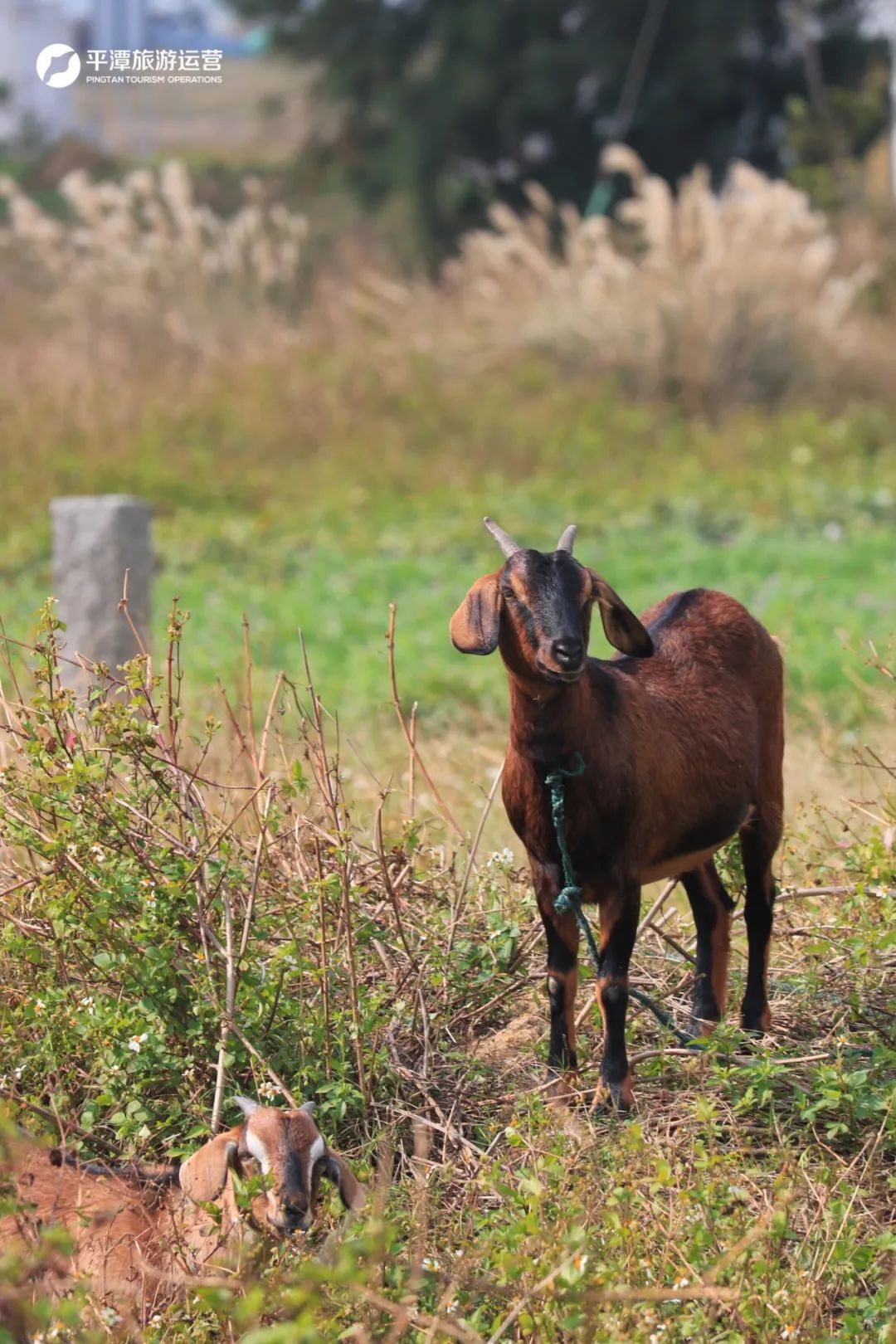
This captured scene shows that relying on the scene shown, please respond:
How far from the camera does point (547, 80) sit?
21844 millimetres

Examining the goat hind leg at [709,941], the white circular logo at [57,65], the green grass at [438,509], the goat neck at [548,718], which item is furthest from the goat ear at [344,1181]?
the white circular logo at [57,65]

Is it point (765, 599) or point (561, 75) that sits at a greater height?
point (561, 75)

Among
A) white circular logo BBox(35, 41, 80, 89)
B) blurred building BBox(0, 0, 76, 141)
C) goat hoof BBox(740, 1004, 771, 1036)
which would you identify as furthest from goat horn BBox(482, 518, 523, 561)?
blurred building BBox(0, 0, 76, 141)

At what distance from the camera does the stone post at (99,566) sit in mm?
7324

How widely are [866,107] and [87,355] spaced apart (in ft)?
36.5

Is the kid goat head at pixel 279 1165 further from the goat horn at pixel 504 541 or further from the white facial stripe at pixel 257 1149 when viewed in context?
the goat horn at pixel 504 541

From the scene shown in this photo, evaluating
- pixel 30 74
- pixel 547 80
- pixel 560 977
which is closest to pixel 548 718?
pixel 560 977

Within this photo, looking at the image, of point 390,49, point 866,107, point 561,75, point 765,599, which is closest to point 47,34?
point 390,49

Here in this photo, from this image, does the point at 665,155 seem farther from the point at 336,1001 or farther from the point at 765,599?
the point at 336,1001

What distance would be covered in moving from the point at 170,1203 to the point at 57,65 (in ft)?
20.0

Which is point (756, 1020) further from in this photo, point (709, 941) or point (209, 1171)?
point (209, 1171)

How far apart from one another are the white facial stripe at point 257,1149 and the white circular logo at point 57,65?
19.3 ft

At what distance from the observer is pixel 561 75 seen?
22.0 meters

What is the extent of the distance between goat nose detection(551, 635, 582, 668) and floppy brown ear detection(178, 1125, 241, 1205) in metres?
1.06
